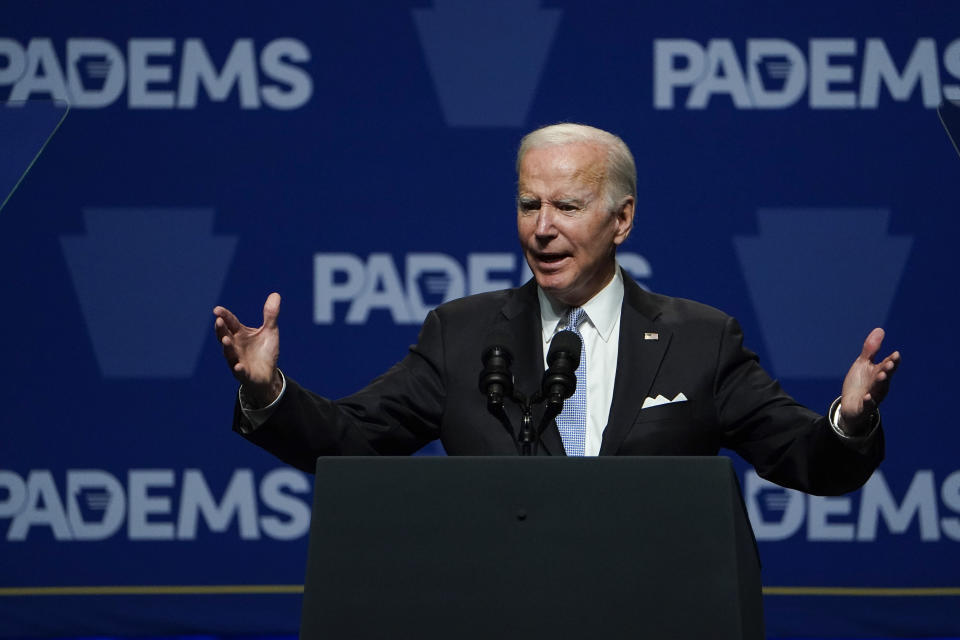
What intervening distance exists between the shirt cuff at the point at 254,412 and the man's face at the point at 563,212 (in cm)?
47

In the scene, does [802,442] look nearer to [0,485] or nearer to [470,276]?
[470,276]

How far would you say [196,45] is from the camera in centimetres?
349

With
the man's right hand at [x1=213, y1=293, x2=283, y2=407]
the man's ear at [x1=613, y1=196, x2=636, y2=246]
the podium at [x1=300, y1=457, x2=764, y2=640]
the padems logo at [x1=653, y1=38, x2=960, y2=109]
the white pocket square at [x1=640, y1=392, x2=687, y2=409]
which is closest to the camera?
the podium at [x1=300, y1=457, x2=764, y2=640]

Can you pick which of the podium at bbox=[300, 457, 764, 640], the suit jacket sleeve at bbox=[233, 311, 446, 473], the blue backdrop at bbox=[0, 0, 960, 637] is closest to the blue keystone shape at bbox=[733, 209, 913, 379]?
the blue backdrop at bbox=[0, 0, 960, 637]

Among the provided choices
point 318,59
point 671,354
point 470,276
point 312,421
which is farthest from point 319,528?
point 318,59

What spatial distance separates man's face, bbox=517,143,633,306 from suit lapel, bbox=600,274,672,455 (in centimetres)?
12

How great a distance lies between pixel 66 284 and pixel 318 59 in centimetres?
105

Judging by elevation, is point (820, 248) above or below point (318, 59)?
below

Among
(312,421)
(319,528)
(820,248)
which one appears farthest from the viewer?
(820,248)

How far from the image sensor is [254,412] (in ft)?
5.63

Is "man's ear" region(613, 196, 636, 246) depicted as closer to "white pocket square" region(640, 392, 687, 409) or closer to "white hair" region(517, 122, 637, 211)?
"white hair" region(517, 122, 637, 211)

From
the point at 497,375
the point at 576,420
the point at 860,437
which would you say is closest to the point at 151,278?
the point at 576,420

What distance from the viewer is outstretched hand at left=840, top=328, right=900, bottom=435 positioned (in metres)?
1.59

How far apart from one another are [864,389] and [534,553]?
2.22 ft
